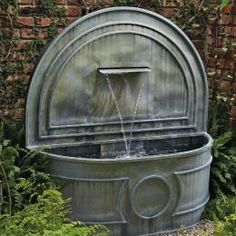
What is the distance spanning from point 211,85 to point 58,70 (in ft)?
6.20

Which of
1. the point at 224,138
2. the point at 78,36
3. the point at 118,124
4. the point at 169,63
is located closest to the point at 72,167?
the point at 118,124

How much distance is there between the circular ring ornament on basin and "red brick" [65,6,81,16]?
1839 millimetres

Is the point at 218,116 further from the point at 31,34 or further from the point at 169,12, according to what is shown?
the point at 31,34

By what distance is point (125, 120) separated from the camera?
14.5 ft

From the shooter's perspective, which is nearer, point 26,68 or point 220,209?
point 220,209

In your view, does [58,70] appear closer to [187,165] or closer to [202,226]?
[187,165]

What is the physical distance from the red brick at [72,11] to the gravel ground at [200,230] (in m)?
2.15

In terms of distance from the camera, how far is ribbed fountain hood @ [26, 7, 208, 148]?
13.3ft

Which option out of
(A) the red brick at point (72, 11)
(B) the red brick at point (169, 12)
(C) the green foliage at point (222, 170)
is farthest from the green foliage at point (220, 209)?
(A) the red brick at point (72, 11)

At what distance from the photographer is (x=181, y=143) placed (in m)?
4.68

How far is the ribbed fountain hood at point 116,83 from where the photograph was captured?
406cm

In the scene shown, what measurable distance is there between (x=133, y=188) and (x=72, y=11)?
189cm

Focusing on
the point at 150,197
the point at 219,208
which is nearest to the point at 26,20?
the point at 150,197

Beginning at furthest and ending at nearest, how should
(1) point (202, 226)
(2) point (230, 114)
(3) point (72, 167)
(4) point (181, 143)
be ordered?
Result: (2) point (230, 114) < (4) point (181, 143) < (1) point (202, 226) < (3) point (72, 167)
